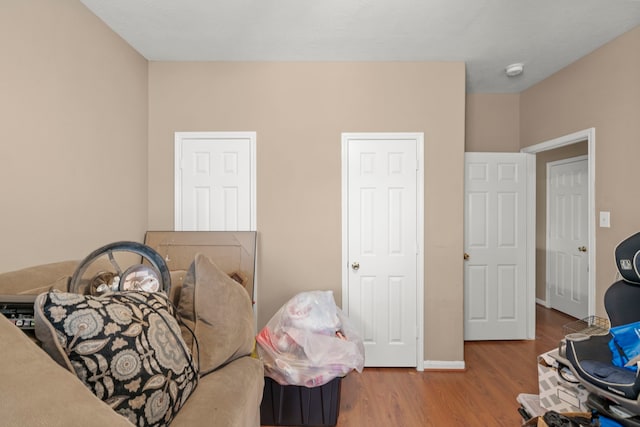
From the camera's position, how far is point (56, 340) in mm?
756

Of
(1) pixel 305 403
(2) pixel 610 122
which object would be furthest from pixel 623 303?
(1) pixel 305 403

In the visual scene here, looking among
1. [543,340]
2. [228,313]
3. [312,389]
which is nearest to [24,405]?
[228,313]

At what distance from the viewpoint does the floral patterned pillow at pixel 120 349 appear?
30.6 inches

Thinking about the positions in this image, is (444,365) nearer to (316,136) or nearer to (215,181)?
(316,136)

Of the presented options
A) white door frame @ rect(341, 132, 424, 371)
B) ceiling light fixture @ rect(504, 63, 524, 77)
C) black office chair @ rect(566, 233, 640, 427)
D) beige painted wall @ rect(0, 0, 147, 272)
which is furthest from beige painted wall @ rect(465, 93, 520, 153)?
beige painted wall @ rect(0, 0, 147, 272)

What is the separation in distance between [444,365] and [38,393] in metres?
2.91

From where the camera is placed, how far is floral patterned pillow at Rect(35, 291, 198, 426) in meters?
0.78

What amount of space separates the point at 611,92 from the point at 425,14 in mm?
1700

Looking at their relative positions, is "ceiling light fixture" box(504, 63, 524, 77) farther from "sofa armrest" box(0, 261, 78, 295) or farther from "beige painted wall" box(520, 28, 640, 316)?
"sofa armrest" box(0, 261, 78, 295)

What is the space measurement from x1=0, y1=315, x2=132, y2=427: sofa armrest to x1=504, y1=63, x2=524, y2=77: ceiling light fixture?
12.0 ft

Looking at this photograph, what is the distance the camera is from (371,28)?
88.7 inches

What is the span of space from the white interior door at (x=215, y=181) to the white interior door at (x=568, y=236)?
3.99 meters

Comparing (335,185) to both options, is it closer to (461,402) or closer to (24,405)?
(461,402)

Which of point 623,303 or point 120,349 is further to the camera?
point 623,303
